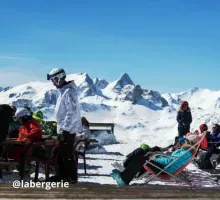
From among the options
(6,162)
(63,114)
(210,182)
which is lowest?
(210,182)

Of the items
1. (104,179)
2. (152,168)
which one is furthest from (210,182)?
(104,179)

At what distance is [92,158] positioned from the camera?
39.3 feet

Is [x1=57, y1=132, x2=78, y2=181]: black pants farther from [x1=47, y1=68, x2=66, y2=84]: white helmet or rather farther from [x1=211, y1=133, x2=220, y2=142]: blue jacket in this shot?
[x1=211, y1=133, x2=220, y2=142]: blue jacket

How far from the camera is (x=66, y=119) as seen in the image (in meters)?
6.16

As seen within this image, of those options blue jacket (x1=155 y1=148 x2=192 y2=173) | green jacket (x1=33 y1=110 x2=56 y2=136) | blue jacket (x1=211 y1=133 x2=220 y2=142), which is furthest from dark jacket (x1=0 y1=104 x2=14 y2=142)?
blue jacket (x1=211 y1=133 x2=220 y2=142)

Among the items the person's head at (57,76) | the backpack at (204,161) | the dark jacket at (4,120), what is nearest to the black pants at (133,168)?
the person's head at (57,76)

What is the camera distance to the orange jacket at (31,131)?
21.3 feet

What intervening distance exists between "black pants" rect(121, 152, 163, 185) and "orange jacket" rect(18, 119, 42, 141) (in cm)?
134

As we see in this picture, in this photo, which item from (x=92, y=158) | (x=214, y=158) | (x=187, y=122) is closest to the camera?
(x=214, y=158)

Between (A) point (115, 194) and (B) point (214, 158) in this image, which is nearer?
(A) point (115, 194)

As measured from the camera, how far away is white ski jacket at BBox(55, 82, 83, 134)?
6.16m

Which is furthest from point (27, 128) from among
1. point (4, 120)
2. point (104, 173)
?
point (104, 173)

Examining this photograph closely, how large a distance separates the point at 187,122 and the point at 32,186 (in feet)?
34.6

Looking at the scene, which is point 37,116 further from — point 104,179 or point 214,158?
point 214,158
